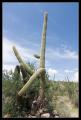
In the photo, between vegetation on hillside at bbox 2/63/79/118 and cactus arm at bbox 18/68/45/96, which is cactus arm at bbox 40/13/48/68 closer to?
cactus arm at bbox 18/68/45/96

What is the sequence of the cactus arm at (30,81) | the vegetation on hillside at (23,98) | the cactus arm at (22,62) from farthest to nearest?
the cactus arm at (22,62) → the vegetation on hillside at (23,98) → the cactus arm at (30,81)

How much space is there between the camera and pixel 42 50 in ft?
23.0

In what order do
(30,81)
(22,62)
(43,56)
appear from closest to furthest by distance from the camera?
(30,81), (43,56), (22,62)

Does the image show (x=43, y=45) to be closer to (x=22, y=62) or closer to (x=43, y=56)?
(x=43, y=56)

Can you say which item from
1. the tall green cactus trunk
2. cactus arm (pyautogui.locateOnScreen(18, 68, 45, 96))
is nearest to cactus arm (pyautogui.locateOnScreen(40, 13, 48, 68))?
the tall green cactus trunk

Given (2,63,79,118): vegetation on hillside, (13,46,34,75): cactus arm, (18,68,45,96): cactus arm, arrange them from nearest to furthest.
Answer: (18,68,45,96): cactus arm
(2,63,79,118): vegetation on hillside
(13,46,34,75): cactus arm

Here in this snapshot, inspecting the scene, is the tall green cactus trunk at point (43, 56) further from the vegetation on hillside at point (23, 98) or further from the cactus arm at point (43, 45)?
the vegetation on hillside at point (23, 98)

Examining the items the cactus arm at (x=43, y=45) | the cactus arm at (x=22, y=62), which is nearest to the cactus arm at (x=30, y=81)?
the cactus arm at (x=43, y=45)

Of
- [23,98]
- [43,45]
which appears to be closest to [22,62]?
[43,45]

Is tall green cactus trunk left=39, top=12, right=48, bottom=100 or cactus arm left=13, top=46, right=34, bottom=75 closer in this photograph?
tall green cactus trunk left=39, top=12, right=48, bottom=100

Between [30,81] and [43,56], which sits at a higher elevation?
[43,56]

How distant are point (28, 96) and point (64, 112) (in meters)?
1.13

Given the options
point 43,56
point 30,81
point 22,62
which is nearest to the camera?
point 30,81

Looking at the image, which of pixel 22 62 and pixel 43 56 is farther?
pixel 22 62
